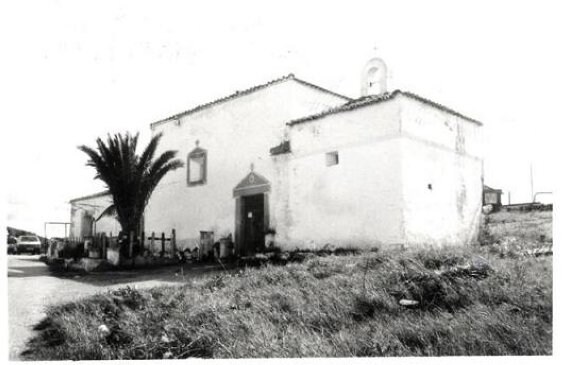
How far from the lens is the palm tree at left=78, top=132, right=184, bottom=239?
12516 millimetres

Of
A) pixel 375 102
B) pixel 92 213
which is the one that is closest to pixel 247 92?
pixel 375 102

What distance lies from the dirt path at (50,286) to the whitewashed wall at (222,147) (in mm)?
3171

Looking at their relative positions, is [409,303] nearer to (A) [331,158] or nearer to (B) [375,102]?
(B) [375,102]

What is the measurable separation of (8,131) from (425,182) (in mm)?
8388

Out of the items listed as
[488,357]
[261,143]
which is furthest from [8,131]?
[261,143]

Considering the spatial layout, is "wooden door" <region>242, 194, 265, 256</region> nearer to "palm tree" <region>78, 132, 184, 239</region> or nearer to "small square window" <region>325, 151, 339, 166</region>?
"small square window" <region>325, 151, 339, 166</region>

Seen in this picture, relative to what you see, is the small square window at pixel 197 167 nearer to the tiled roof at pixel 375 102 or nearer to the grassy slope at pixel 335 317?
the tiled roof at pixel 375 102

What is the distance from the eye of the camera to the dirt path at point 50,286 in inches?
249

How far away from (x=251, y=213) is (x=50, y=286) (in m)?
5.96

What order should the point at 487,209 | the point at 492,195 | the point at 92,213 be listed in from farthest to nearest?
1. the point at 92,213
2. the point at 492,195
3. the point at 487,209

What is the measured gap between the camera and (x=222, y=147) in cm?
1477

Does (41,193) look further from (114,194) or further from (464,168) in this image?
(464,168)

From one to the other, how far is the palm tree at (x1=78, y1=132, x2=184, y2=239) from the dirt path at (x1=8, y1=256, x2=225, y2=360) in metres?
2.27

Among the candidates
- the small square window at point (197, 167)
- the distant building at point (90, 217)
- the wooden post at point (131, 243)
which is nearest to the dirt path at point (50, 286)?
the wooden post at point (131, 243)
